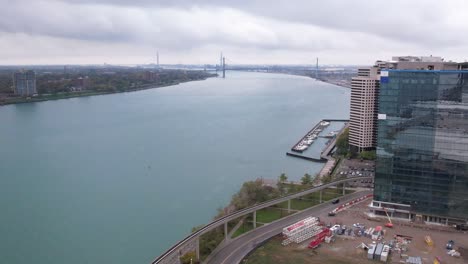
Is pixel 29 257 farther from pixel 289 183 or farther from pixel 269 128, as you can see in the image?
pixel 269 128

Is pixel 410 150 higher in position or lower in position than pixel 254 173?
higher

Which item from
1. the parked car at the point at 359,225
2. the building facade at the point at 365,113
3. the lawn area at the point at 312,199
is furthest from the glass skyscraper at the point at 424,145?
the building facade at the point at 365,113

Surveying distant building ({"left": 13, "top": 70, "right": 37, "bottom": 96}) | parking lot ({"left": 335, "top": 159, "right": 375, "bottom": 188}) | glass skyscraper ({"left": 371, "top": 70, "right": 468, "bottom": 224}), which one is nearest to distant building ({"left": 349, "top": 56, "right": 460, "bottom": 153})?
parking lot ({"left": 335, "top": 159, "right": 375, "bottom": 188})

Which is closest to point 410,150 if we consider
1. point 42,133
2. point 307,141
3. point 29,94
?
point 307,141

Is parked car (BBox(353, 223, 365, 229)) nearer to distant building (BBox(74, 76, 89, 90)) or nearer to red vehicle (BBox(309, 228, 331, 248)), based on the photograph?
red vehicle (BBox(309, 228, 331, 248))

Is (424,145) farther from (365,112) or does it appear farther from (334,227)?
(365,112)

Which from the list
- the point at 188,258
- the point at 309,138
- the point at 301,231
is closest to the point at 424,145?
the point at 301,231

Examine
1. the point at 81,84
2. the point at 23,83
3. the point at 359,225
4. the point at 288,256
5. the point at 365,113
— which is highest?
the point at 23,83
